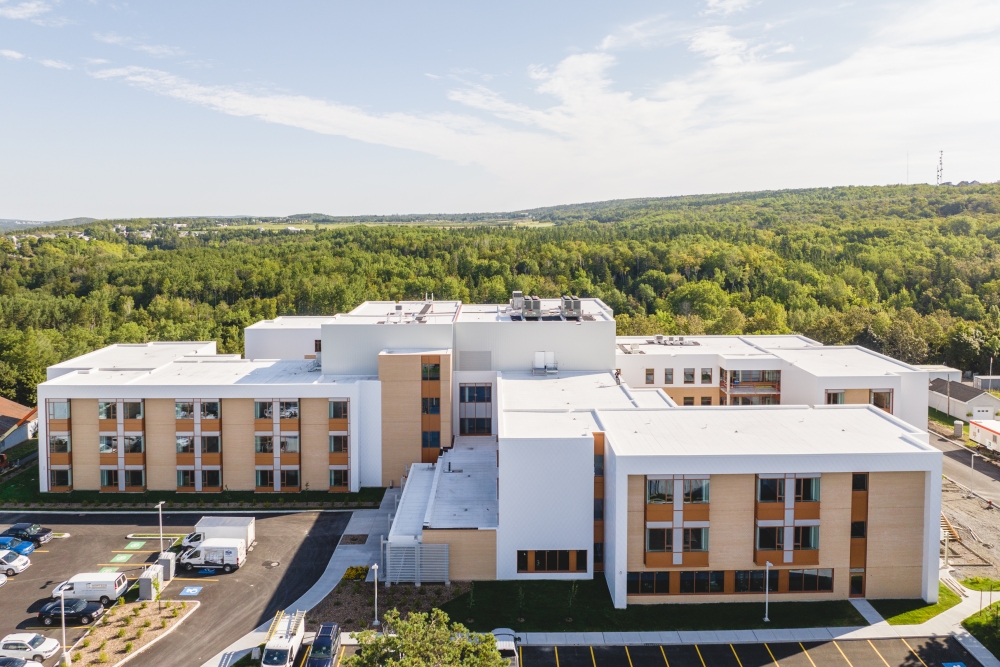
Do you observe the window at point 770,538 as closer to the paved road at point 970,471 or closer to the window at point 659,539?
the window at point 659,539

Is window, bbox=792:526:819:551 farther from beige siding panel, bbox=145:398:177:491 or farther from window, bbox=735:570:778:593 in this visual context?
beige siding panel, bbox=145:398:177:491

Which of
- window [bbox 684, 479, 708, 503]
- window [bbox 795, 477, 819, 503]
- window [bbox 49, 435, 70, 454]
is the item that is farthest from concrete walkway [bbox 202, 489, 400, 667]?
window [bbox 795, 477, 819, 503]

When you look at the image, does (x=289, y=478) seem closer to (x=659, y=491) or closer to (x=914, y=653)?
(x=659, y=491)

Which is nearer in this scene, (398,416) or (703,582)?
(703,582)

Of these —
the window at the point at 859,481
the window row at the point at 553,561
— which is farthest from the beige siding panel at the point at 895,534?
the window row at the point at 553,561

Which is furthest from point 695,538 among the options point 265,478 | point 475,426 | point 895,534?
point 265,478

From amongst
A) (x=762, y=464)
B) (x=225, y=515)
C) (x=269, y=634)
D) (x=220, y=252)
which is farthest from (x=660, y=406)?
(x=220, y=252)
